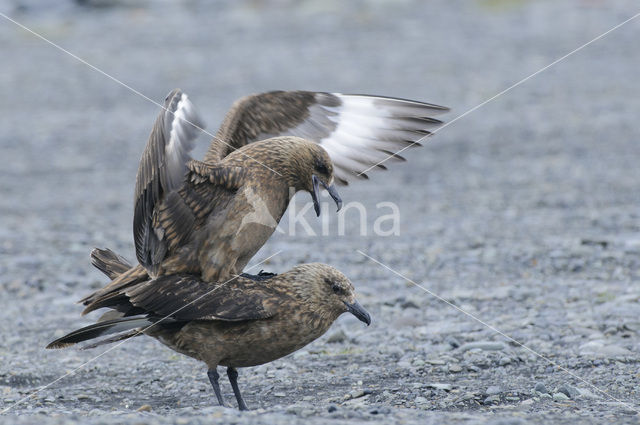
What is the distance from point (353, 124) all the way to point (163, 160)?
175 cm

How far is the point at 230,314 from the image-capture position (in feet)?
14.8

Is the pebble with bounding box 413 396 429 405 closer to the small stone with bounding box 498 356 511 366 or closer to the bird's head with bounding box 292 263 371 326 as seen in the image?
the bird's head with bounding box 292 263 371 326

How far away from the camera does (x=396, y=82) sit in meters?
15.2

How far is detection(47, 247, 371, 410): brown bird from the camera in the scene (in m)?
4.57

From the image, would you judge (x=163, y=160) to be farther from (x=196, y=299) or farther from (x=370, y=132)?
(x=370, y=132)

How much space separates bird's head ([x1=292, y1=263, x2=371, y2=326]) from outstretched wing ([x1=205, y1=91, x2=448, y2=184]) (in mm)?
1193

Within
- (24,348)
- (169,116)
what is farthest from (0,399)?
(169,116)

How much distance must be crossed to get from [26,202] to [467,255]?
16.0ft

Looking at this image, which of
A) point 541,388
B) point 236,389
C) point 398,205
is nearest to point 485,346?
point 541,388

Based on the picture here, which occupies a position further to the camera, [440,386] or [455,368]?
[455,368]

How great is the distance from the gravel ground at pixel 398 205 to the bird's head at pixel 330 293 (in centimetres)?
45

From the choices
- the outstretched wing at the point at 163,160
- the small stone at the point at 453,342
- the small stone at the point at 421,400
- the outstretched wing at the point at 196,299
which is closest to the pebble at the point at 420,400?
the small stone at the point at 421,400

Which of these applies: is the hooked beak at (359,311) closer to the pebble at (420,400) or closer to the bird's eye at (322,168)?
the pebble at (420,400)

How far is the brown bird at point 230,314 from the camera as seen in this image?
4570mm
